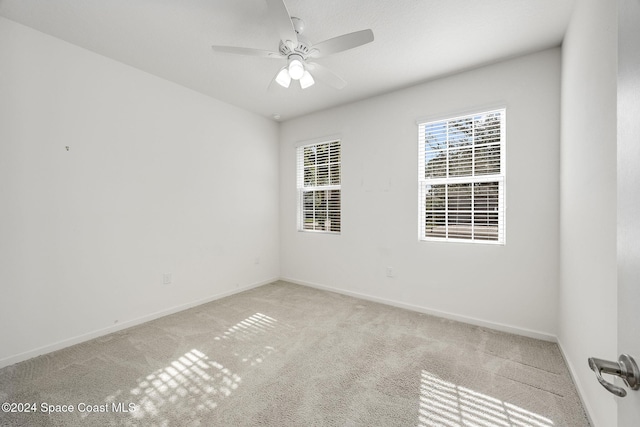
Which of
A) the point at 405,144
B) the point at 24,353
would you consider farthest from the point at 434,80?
the point at 24,353

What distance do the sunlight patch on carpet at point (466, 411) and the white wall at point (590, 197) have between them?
347 millimetres

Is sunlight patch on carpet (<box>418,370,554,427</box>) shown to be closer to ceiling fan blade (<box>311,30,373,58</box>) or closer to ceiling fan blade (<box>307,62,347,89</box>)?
ceiling fan blade (<box>311,30,373,58</box>)

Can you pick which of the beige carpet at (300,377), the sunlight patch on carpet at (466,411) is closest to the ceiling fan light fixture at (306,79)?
the beige carpet at (300,377)

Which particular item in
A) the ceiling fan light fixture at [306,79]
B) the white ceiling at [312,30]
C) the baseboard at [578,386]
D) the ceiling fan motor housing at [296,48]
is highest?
the white ceiling at [312,30]

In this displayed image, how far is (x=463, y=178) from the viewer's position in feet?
9.32

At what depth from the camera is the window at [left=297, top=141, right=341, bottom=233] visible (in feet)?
12.8

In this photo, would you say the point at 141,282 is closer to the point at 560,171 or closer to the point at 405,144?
the point at 405,144

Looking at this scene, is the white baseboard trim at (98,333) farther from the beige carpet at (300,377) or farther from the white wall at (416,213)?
the white wall at (416,213)

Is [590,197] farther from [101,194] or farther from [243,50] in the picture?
[101,194]

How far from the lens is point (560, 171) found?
91.4 inches

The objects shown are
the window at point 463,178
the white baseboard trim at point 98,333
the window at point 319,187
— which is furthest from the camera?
the window at point 319,187

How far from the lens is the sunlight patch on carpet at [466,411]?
1515 mm

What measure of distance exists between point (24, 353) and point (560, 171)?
4775 millimetres

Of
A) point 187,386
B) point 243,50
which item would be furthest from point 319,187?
point 187,386
